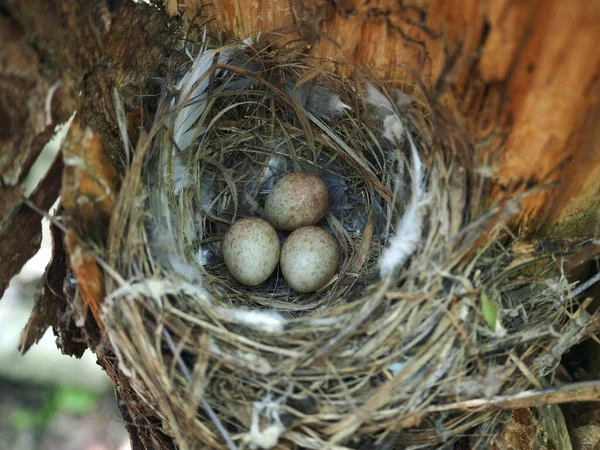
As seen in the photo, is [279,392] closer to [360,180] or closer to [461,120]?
[461,120]

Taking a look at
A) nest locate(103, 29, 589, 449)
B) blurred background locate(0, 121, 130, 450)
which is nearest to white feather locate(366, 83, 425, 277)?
nest locate(103, 29, 589, 449)

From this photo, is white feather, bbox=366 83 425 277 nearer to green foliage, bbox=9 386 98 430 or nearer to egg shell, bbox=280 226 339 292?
egg shell, bbox=280 226 339 292

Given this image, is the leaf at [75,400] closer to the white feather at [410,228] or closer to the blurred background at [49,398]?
the blurred background at [49,398]

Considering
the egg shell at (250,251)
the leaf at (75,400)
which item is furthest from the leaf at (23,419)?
the egg shell at (250,251)

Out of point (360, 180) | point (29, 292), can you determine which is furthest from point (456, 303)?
point (29, 292)

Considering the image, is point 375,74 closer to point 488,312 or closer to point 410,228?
point 410,228

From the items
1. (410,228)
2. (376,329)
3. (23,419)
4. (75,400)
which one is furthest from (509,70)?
(23,419)
